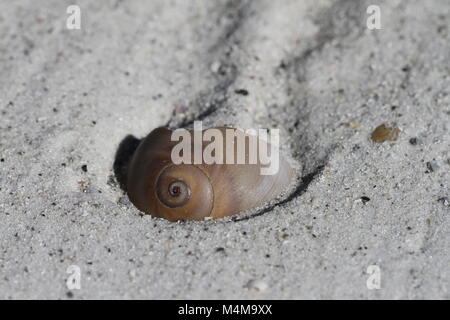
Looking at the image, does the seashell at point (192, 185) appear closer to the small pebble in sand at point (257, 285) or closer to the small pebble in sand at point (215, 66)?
the small pebble in sand at point (257, 285)

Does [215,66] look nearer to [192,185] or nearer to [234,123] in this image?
[234,123]

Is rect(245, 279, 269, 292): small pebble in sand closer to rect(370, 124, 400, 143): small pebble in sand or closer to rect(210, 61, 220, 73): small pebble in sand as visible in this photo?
rect(370, 124, 400, 143): small pebble in sand

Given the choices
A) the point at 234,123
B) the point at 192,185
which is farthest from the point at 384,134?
the point at 192,185

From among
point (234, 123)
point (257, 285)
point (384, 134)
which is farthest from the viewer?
point (234, 123)

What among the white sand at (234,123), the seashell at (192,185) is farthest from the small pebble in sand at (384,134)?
the seashell at (192,185)

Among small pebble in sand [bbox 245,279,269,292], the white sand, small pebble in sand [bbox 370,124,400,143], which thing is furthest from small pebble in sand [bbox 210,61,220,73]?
small pebble in sand [bbox 245,279,269,292]

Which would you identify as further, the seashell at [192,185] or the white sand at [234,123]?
the seashell at [192,185]
